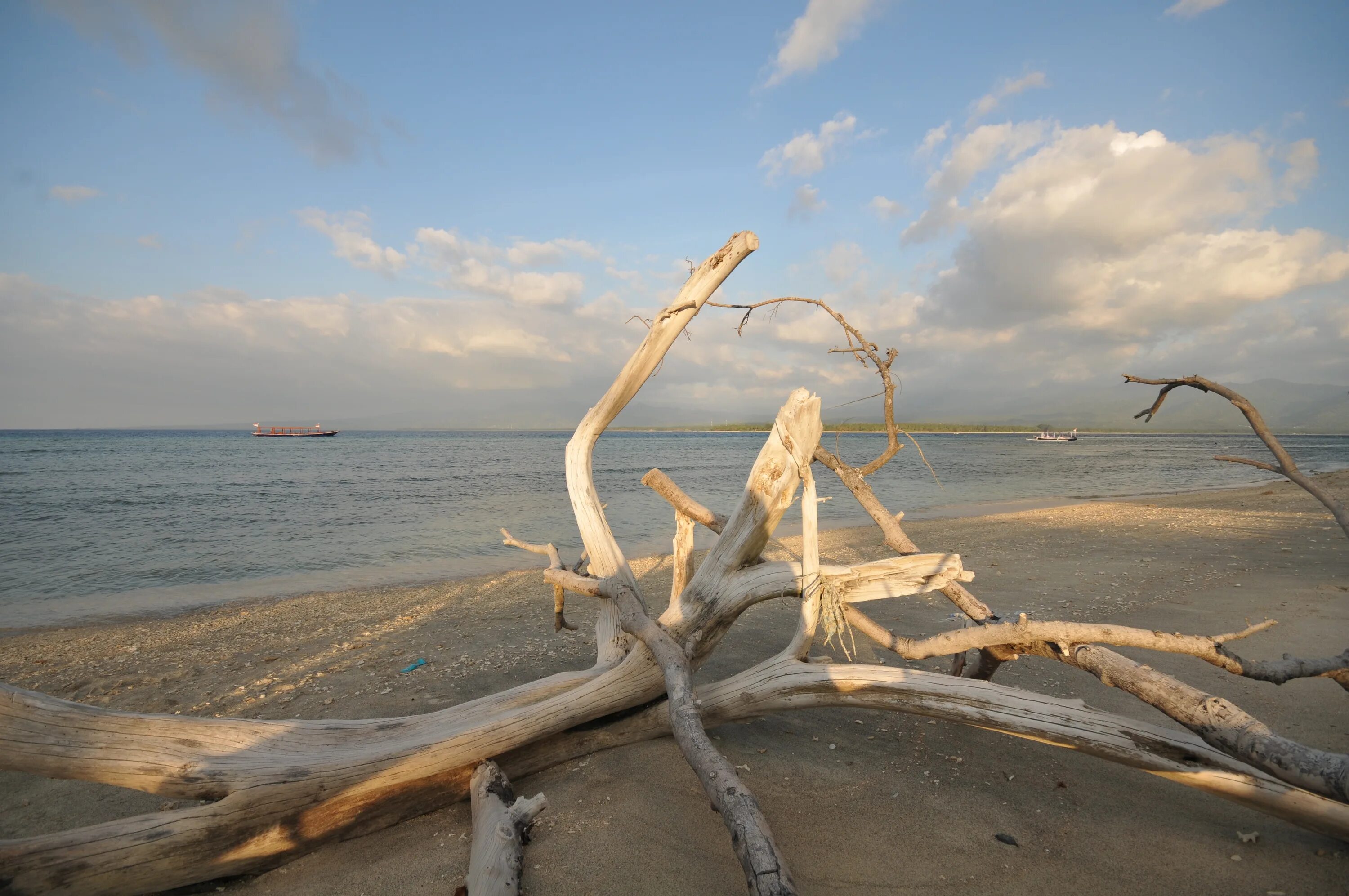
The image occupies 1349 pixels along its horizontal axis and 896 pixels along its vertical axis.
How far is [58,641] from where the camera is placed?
712 cm

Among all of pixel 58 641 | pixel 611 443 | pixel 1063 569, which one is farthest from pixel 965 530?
pixel 611 443

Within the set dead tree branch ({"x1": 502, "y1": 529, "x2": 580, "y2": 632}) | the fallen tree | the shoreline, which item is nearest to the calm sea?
the shoreline

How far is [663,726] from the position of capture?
3.66 metres

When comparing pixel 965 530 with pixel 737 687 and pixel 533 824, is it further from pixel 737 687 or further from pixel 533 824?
pixel 533 824

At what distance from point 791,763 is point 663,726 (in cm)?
79

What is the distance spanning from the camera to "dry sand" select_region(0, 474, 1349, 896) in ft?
8.55

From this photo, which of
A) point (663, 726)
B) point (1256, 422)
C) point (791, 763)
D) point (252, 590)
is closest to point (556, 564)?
point (663, 726)

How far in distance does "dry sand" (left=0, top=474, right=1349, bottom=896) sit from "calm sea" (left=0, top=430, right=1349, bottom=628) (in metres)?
2.88

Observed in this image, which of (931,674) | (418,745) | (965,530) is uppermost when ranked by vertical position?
(931,674)

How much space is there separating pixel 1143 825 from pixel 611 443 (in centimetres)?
7703

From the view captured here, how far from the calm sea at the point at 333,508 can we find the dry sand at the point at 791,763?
113 inches

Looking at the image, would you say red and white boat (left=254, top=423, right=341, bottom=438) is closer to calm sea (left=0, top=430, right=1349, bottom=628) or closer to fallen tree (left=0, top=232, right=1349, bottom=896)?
calm sea (left=0, top=430, right=1349, bottom=628)

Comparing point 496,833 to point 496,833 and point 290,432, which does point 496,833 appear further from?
point 290,432

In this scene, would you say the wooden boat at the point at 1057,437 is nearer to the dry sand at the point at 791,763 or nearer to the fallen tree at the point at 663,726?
the dry sand at the point at 791,763
